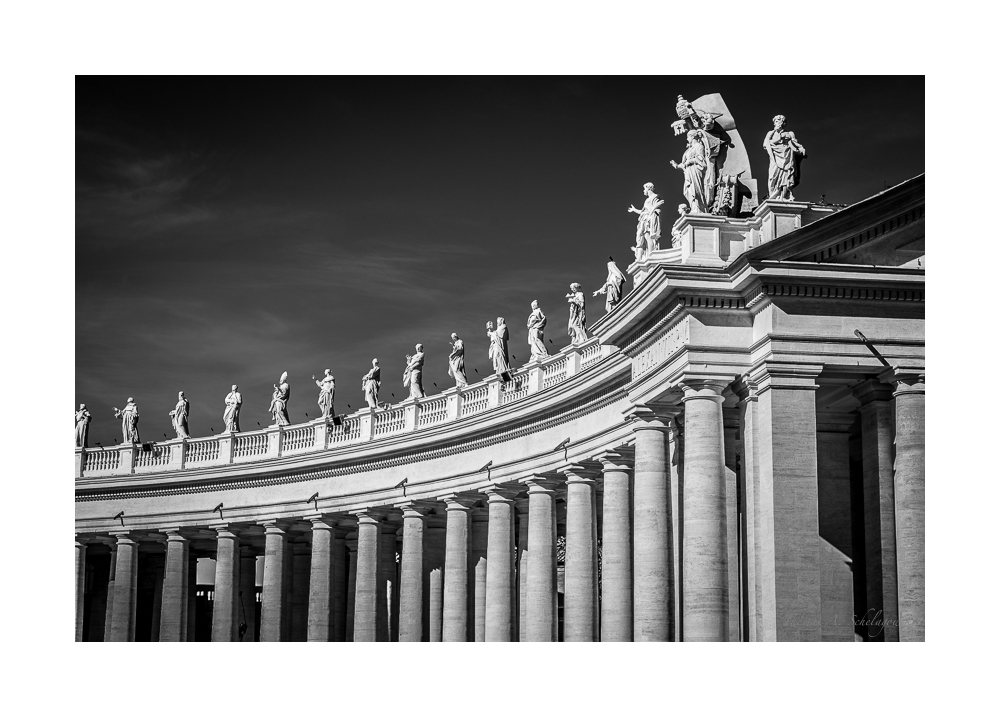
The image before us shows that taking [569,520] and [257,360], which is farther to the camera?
[257,360]

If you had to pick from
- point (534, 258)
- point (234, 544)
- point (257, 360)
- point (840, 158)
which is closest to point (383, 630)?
point (234, 544)

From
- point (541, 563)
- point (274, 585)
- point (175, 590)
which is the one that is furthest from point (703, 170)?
point (175, 590)

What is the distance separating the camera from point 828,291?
143 ft

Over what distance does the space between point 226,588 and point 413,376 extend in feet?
55.4

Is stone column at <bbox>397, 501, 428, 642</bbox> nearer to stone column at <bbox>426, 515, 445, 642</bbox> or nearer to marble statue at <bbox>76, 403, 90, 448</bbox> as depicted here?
stone column at <bbox>426, 515, 445, 642</bbox>

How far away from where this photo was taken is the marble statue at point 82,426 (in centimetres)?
8700

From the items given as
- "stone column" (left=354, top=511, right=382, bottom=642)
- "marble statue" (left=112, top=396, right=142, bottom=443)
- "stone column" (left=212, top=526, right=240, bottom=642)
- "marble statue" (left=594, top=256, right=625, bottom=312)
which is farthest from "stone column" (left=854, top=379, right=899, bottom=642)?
"marble statue" (left=112, top=396, right=142, bottom=443)

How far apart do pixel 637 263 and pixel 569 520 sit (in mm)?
13296

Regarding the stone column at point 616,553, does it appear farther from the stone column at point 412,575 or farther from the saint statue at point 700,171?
the stone column at point 412,575

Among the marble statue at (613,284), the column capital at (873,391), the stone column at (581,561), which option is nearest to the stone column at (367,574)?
the stone column at (581,561)

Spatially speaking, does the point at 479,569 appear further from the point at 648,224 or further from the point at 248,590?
the point at 248,590

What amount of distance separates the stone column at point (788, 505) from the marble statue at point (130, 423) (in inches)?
2035

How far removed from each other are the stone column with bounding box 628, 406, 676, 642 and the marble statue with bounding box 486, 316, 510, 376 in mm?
19434
